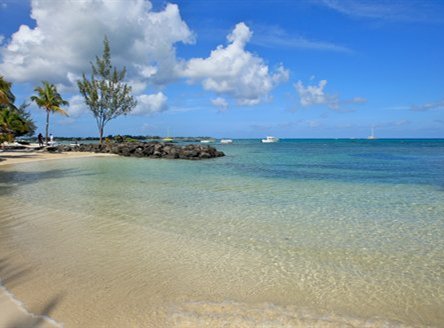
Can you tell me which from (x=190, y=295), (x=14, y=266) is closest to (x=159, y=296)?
(x=190, y=295)

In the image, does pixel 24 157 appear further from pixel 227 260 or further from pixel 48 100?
pixel 227 260

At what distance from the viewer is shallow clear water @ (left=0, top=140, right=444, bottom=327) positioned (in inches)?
166

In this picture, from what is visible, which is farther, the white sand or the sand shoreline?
the sand shoreline

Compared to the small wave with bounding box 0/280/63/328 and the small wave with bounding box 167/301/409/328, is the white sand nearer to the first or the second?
the small wave with bounding box 0/280/63/328

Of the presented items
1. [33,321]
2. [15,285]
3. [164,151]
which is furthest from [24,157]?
[33,321]

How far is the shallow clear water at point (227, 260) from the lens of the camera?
4227mm

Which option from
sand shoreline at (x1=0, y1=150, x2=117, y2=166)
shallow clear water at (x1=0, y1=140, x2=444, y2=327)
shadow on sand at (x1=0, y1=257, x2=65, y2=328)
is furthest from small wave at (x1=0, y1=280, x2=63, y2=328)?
sand shoreline at (x1=0, y1=150, x2=117, y2=166)

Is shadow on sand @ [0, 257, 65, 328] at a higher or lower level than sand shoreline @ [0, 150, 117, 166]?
lower

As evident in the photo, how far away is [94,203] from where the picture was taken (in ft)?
37.2

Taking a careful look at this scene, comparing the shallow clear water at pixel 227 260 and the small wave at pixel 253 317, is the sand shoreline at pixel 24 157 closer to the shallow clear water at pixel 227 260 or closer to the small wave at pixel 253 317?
the shallow clear water at pixel 227 260

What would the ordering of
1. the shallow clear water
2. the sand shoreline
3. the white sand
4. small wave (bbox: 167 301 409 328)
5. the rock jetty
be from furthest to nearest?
the rock jetty < the sand shoreline < the shallow clear water < small wave (bbox: 167 301 409 328) < the white sand

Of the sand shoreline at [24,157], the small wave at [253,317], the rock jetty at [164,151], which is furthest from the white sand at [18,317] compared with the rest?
the rock jetty at [164,151]

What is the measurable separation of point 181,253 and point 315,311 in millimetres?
2935

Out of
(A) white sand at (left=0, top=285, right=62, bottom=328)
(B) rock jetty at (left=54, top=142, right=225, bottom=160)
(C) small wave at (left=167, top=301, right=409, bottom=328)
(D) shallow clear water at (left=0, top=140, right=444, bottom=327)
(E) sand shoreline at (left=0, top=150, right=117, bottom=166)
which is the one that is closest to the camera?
(A) white sand at (left=0, top=285, right=62, bottom=328)
